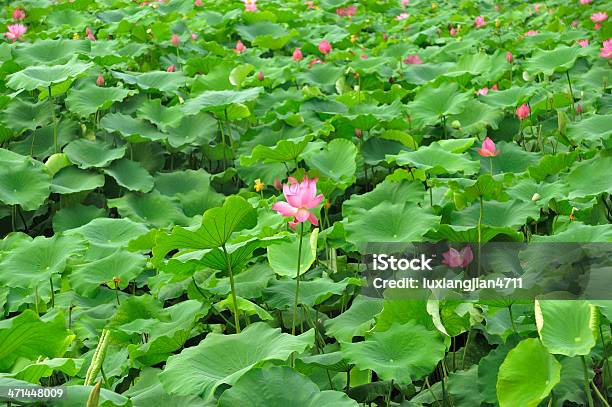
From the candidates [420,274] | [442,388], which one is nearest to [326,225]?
[420,274]

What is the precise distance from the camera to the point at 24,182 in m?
2.57

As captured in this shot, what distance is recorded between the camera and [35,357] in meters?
1.56

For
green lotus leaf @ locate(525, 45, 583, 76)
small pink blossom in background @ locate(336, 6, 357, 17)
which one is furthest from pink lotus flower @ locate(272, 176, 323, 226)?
small pink blossom in background @ locate(336, 6, 357, 17)

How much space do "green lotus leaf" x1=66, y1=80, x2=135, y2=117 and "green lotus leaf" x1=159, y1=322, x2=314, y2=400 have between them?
1.63 metres

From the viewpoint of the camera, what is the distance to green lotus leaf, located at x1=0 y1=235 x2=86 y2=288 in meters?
1.94

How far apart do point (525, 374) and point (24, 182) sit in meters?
1.77

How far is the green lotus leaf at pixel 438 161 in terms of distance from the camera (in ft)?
7.16

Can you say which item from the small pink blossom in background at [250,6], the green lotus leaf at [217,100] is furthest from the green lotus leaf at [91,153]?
the small pink blossom in background at [250,6]

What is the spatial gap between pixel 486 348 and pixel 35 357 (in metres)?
1.01

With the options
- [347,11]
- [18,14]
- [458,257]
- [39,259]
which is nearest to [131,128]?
[39,259]

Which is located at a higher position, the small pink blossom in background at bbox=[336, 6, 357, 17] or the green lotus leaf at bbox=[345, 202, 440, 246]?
the green lotus leaf at bbox=[345, 202, 440, 246]

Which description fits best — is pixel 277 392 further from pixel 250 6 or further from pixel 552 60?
pixel 250 6

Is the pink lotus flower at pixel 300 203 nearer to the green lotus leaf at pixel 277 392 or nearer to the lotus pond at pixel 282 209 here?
the lotus pond at pixel 282 209

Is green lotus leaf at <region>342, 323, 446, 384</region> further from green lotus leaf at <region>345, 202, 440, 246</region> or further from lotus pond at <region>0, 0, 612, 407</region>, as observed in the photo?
green lotus leaf at <region>345, 202, 440, 246</region>
